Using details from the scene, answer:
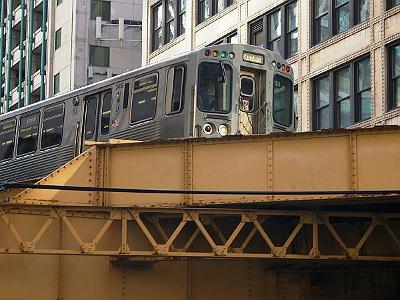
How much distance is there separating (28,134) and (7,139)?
5.13ft

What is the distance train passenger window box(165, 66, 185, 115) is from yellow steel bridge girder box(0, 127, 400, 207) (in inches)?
182

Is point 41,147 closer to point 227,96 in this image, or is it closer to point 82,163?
point 227,96

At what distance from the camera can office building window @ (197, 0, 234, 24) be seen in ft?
144

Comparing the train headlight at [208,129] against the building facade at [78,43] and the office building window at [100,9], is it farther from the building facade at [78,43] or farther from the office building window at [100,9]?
the office building window at [100,9]

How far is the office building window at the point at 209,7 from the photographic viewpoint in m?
43.9

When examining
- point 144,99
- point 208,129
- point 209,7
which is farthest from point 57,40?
point 208,129

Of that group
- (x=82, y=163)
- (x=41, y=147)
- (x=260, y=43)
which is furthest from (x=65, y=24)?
(x=82, y=163)

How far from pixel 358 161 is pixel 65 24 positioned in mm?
46909

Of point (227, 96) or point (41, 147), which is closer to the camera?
point (227, 96)

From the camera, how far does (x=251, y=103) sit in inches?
887

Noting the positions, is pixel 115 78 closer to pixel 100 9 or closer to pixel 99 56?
pixel 99 56

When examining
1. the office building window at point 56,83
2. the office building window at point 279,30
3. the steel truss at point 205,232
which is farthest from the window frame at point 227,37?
the steel truss at point 205,232

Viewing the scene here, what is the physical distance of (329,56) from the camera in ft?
→ 118

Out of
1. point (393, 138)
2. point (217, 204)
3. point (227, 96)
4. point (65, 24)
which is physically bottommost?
point (217, 204)
